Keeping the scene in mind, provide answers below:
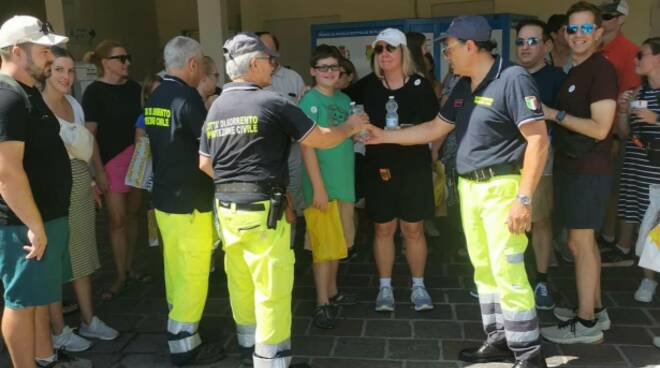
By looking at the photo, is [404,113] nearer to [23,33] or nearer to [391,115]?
[391,115]

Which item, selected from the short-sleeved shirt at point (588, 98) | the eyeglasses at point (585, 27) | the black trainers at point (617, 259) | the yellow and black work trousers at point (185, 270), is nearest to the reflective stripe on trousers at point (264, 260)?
the yellow and black work trousers at point (185, 270)

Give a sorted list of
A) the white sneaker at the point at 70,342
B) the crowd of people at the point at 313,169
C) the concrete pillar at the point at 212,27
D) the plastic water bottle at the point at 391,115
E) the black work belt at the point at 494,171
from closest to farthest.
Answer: the crowd of people at the point at 313,169
the black work belt at the point at 494,171
the white sneaker at the point at 70,342
the plastic water bottle at the point at 391,115
the concrete pillar at the point at 212,27

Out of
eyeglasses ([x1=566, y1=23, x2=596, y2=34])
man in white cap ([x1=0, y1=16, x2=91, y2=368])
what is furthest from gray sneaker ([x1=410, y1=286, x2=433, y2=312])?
man in white cap ([x1=0, y1=16, x2=91, y2=368])

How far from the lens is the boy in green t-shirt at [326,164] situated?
3.68 metres

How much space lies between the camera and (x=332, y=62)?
3730 mm

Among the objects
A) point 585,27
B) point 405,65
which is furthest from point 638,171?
point 405,65

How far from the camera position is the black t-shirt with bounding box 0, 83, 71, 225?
2662 millimetres

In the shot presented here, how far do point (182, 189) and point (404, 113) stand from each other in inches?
60.7

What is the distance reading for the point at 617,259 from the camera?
16.3 feet

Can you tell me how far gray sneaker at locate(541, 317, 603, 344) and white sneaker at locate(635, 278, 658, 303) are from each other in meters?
0.78

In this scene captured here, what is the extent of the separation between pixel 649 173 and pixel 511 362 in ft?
6.02

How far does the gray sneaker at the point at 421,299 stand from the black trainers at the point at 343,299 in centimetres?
45

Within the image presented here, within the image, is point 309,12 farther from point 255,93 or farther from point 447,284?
point 255,93

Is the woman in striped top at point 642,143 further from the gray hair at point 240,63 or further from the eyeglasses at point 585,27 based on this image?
the gray hair at point 240,63
